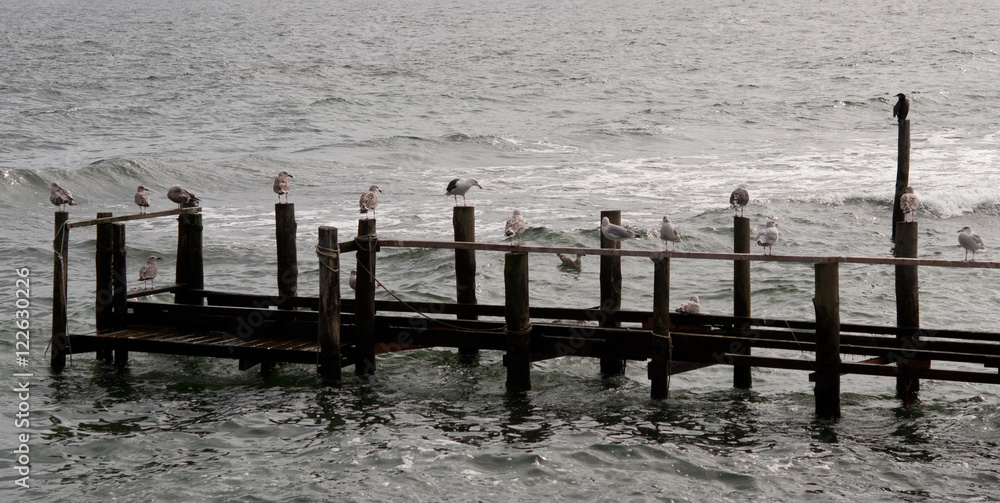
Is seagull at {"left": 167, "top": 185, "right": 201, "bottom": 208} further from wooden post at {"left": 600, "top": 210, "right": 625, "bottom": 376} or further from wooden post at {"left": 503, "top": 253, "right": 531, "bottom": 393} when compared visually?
wooden post at {"left": 600, "top": 210, "right": 625, "bottom": 376}

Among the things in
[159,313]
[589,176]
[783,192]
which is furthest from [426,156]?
[159,313]

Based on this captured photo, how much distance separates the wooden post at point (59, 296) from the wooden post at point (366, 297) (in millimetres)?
3450

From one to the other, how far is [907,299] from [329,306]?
239 inches

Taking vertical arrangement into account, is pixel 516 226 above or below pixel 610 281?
above

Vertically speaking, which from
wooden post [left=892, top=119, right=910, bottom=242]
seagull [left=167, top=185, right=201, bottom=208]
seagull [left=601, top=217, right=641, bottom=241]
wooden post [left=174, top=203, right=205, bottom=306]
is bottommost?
wooden post [left=174, top=203, right=205, bottom=306]

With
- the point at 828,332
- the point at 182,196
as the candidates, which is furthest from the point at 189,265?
the point at 828,332

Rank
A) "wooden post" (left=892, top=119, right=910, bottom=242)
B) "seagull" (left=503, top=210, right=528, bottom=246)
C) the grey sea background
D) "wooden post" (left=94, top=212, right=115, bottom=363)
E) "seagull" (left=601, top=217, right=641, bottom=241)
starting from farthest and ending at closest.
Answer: "wooden post" (left=892, top=119, right=910, bottom=242), "seagull" (left=503, top=210, right=528, bottom=246), "wooden post" (left=94, top=212, right=115, bottom=363), "seagull" (left=601, top=217, right=641, bottom=241), the grey sea background

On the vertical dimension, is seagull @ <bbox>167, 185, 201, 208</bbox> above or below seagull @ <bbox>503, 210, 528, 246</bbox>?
above

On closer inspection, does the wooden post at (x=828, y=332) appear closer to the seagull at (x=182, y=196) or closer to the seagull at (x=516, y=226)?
the seagull at (x=516, y=226)

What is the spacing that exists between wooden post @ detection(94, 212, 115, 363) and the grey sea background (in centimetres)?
61

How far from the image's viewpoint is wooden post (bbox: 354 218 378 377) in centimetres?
1114

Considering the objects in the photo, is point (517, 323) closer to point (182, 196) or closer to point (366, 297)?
point (366, 297)

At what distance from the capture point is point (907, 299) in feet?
35.8

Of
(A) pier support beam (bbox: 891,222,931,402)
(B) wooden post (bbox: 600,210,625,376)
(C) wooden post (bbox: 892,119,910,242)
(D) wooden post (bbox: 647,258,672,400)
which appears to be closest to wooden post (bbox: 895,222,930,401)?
(A) pier support beam (bbox: 891,222,931,402)
